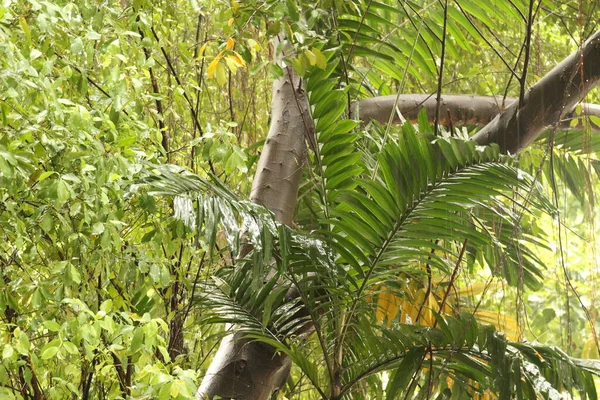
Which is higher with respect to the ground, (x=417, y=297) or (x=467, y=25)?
(x=467, y=25)

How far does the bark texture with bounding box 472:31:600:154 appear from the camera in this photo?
216 cm

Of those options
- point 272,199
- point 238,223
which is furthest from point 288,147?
point 238,223

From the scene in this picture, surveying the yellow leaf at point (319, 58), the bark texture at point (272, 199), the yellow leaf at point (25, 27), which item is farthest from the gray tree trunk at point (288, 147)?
the yellow leaf at point (25, 27)

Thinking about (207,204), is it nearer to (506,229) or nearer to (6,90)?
(6,90)

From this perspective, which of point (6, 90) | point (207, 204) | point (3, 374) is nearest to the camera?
point (6, 90)

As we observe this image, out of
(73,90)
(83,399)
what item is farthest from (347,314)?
(73,90)

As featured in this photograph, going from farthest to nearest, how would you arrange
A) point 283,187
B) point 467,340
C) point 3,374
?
point 283,187, point 467,340, point 3,374

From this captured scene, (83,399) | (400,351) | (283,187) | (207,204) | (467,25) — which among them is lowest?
(83,399)

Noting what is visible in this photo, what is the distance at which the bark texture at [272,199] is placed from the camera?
2.36 m

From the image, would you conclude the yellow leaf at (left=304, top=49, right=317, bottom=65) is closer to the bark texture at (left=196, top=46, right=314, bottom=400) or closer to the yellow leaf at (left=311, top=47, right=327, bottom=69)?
the yellow leaf at (left=311, top=47, right=327, bottom=69)

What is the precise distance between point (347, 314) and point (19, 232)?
97cm

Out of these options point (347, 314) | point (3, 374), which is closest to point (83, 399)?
point (3, 374)

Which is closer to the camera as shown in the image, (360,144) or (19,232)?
(19,232)

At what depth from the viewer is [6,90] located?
1.62 meters
